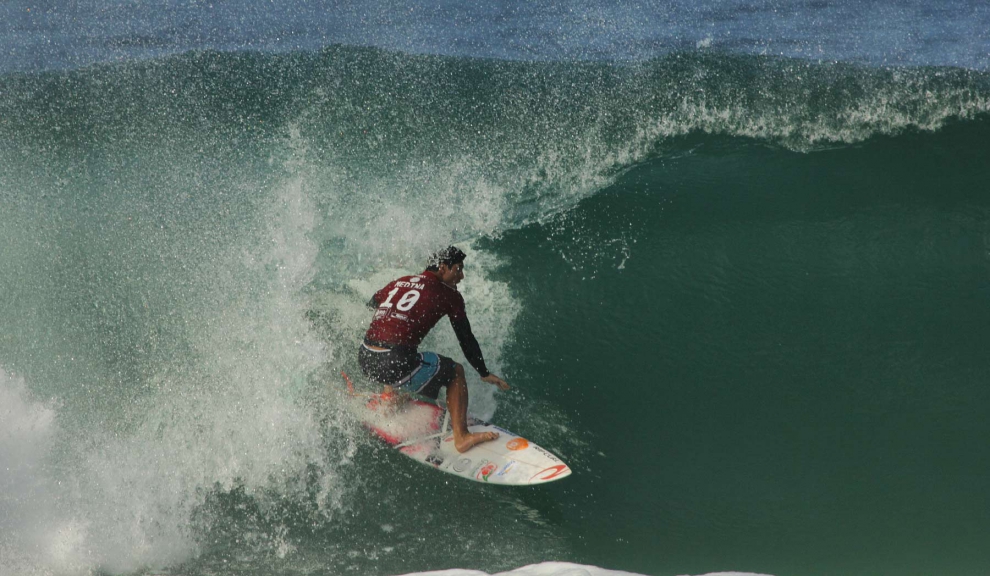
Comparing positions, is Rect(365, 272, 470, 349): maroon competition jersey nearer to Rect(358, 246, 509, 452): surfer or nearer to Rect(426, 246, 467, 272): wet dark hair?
Rect(358, 246, 509, 452): surfer

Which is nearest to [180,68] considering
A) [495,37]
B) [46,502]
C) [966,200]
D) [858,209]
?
[495,37]

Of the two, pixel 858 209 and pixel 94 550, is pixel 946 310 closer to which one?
pixel 858 209

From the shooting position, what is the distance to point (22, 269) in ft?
24.5

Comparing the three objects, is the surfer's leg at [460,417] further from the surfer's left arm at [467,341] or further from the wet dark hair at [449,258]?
the wet dark hair at [449,258]

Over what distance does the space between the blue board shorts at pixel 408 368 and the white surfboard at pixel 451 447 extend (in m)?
0.28

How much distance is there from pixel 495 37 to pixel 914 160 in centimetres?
818

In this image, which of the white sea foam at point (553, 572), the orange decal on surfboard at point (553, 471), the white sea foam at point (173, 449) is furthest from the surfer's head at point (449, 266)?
the white sea foam at point (553, 572)

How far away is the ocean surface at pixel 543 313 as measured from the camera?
5.20 meters

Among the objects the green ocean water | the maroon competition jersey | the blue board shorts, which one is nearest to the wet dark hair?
the maroon competition jersey

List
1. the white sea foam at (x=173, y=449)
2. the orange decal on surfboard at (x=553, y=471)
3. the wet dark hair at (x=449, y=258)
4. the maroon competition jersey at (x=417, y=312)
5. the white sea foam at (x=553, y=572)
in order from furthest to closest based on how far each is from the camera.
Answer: the wet dark hair at (x=449, y=258), the maroon competition jersey at (x=417, y=312), the orange decal on surfboard at (x=553, y=471), the white sea foam at (x=173, y=449), the white sea foam at (x=553, y=572)

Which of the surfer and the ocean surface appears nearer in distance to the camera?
the ocean surface

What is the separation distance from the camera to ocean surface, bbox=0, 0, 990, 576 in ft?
17.1

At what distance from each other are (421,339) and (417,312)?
0.22 metres

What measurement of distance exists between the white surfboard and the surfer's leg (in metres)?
0.06
